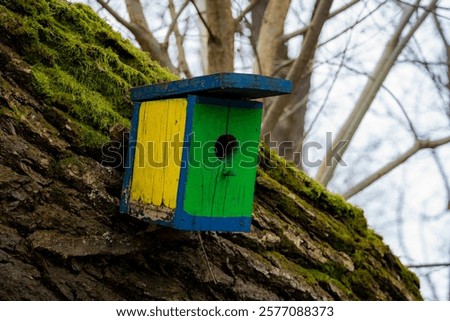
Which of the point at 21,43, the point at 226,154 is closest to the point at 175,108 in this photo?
the point at 226,154

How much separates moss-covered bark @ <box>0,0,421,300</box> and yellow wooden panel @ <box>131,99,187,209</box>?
5.1 inches

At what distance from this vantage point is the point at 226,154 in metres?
1.96

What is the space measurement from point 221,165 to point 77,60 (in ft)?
2.45

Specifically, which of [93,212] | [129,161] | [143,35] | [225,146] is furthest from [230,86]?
[143,35]

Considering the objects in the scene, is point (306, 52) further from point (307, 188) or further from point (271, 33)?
point (307, 188)

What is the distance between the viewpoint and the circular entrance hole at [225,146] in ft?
6.45

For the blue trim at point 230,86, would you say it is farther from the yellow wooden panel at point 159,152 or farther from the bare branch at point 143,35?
the bare branch at point 143,35

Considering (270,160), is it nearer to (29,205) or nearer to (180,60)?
(29,205)

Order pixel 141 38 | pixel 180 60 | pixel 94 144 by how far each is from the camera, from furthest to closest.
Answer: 1. pixel 180 60
2. pixel 141 38
3. pixel 94 144

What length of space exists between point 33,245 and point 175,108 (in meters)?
0.63

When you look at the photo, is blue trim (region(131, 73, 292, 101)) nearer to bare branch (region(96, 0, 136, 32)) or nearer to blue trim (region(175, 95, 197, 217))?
blue trim (region(175, 95, 197, 217))

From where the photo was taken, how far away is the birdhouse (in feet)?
6.09

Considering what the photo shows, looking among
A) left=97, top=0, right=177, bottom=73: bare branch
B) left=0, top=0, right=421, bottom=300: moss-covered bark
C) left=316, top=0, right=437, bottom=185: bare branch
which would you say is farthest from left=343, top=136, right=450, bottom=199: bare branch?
left=0, top=0, right=421, bottom=300: moss-covered bark

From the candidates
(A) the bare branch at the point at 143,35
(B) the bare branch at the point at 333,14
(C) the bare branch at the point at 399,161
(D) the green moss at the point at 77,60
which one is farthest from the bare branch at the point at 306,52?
(D) the green moss at the point at 77,60
